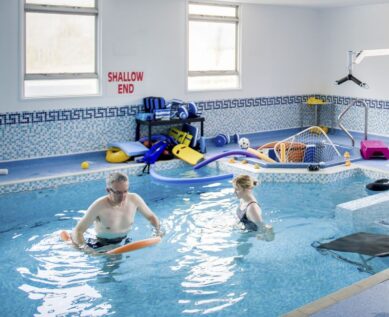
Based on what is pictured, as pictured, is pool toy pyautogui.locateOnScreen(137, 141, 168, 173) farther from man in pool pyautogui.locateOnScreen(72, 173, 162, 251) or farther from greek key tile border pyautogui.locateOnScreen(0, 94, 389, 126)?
man in pool pyautogui.locateOnScreen(72, 173, 162, 251)

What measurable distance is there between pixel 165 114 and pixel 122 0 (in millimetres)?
2067

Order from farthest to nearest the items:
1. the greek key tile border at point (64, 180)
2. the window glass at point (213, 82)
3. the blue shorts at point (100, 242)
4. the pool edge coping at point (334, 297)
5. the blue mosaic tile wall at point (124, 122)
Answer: the window glass at point (213, 82), the blue mosaic tile wall at point (124, 122), the greek key tile border at point (64, 180), the blue shorts at point (100, 242), the pool edge coping at point (334, 297)

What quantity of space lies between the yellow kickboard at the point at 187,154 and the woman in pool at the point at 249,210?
359cm

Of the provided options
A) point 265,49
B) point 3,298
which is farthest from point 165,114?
point 3,298

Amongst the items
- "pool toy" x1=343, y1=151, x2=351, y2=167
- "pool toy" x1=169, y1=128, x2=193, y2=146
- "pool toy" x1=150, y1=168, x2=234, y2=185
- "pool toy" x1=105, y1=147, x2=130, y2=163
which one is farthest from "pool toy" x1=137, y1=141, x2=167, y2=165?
"pool toy" x1=343, y1=151, x2=351, y2=167

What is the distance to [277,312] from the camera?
4.60m

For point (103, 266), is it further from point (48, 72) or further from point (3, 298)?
point (48, 72)

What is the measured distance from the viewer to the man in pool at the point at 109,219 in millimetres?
5418

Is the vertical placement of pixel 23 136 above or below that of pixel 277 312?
above

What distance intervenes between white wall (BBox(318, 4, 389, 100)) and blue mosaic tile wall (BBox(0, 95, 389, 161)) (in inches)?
9.8

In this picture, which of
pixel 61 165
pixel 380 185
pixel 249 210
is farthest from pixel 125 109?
pixel 249 210

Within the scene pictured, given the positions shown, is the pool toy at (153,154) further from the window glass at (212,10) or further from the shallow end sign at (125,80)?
the window glass at (212,10)

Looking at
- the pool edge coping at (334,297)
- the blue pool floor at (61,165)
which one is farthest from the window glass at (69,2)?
the pool edge coping at (334,297)

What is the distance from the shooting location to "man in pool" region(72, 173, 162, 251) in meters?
5.42
